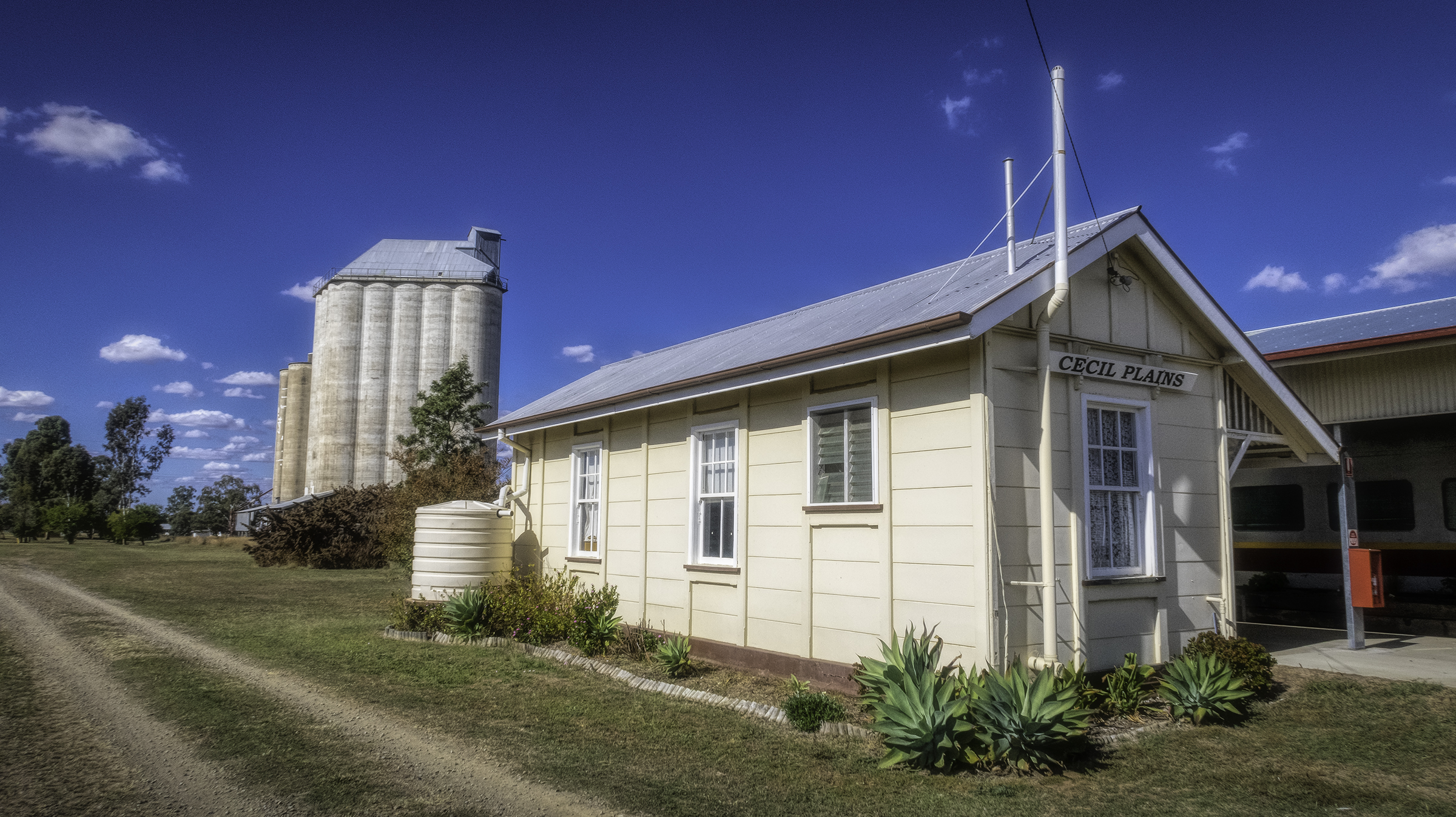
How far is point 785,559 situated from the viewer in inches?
380

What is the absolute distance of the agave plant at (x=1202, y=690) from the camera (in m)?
7.72

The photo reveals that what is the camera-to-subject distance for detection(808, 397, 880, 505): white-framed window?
890 cm

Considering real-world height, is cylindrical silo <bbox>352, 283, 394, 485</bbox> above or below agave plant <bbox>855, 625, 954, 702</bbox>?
above

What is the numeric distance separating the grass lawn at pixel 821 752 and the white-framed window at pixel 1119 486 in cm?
174

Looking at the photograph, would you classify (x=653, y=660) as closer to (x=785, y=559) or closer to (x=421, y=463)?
(x=785, y=559)

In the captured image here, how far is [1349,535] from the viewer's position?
1109 centimetres

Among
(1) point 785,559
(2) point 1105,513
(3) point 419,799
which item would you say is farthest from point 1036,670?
(3) point 419,799

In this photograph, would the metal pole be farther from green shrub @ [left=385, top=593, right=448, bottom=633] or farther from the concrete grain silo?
the concrete grain silo

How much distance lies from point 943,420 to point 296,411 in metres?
65.9

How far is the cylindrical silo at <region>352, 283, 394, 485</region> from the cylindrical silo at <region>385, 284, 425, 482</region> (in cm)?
31

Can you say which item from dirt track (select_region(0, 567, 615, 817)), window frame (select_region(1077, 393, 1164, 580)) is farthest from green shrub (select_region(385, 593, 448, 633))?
window frame (select_region(1077, 393, 1164, 580))

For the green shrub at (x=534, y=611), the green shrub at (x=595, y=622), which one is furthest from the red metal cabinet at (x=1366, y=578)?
the green shrub at (x=534, y=611)

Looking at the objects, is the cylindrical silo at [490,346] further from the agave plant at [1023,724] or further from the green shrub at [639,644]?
the agave plant at [1023,724]

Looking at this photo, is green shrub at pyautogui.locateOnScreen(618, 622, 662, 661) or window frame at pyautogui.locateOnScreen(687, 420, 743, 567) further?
green shrub at pyautogui.locateOnScreen(618, 622, 662, 661)
